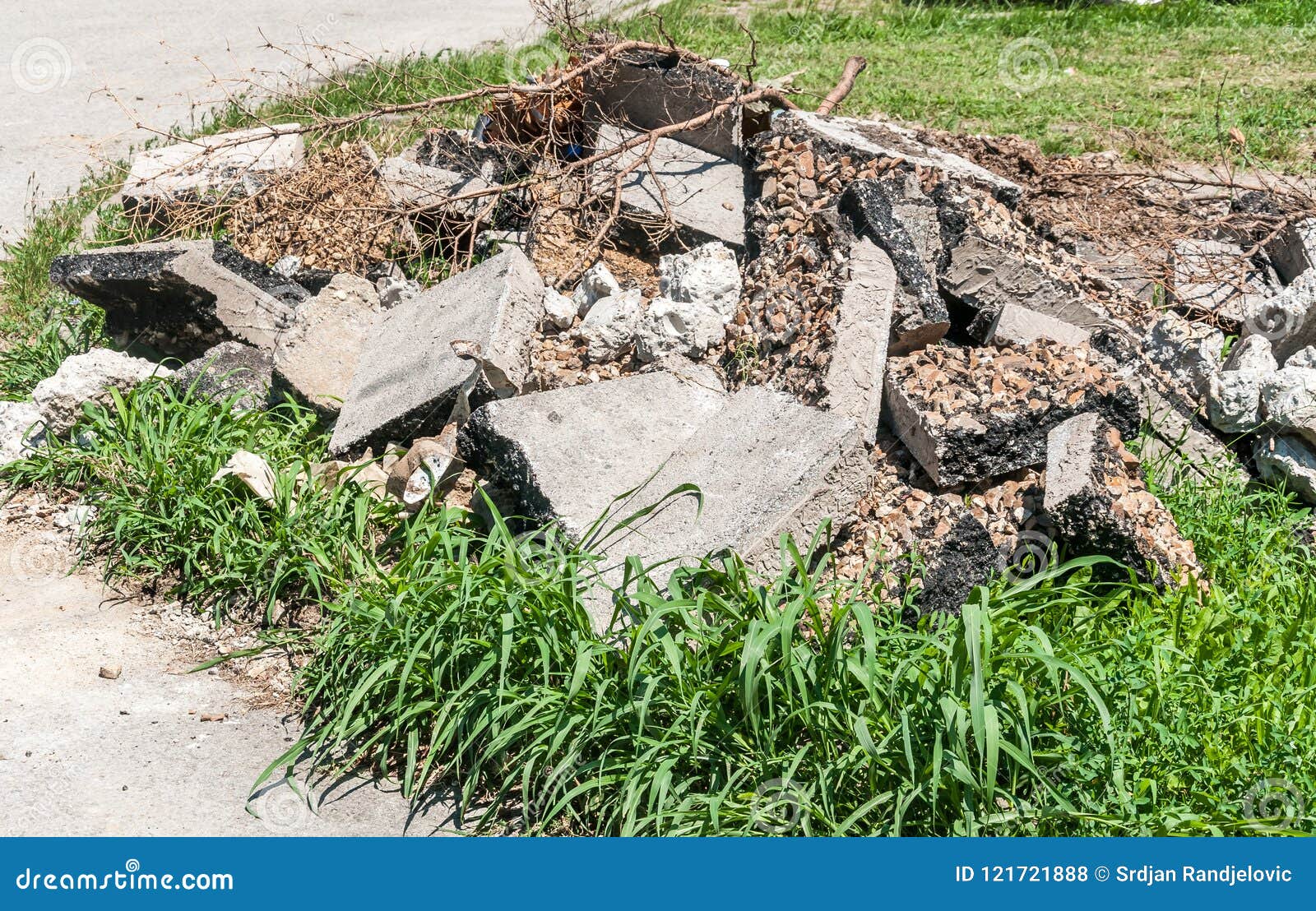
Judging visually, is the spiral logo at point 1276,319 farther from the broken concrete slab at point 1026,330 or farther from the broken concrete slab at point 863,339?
the broken concrete slab at point 863,339

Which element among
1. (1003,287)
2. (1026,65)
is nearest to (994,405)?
(1003,287)

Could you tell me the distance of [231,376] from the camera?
461 centimetres

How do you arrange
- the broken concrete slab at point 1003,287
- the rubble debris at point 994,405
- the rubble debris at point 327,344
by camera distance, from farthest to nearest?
the rubble debris at point 327,344 < the broken concrete slab at point 1003,287 < the rubble debris at point 994,405

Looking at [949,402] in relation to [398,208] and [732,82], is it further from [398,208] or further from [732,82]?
[398,208]

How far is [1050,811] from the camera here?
257 cm

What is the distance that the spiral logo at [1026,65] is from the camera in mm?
7975

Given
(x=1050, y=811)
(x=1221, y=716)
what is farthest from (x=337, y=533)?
(x=1221, y=716)

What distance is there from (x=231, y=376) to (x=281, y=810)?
222 centimetres

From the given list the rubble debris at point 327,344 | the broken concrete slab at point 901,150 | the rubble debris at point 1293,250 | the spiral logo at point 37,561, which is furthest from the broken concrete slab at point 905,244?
the spiral logo at point 37,561

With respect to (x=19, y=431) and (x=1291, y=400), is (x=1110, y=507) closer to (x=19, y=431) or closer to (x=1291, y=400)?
(x=1291, y=400)

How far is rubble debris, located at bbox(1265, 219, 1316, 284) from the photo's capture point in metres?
4.55

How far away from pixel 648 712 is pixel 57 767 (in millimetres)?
1662

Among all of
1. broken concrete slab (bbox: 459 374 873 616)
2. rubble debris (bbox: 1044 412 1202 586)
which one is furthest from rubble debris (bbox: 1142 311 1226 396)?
broken concrete slab (bbox: 459 374 873 616)

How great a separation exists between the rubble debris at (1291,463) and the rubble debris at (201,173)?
4.52m
